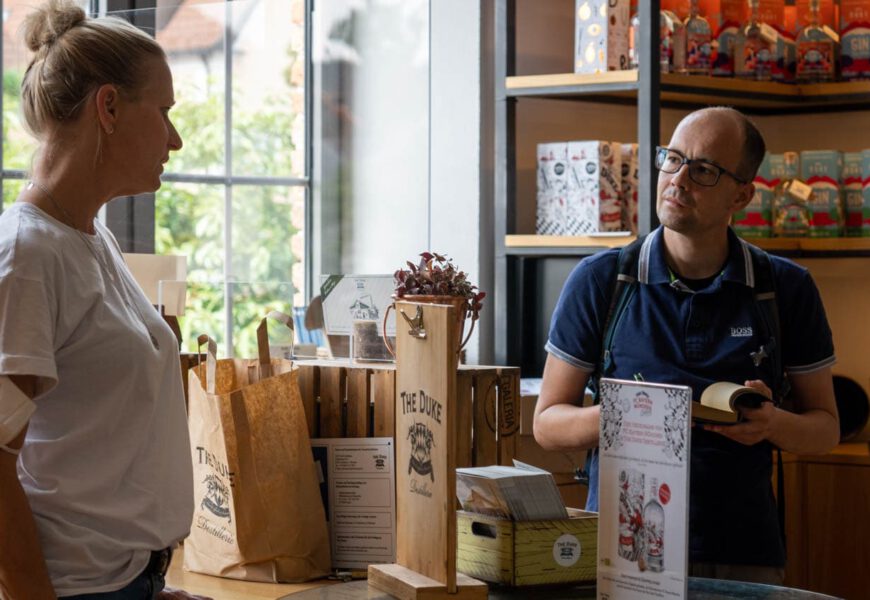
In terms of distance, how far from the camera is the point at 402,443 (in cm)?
182

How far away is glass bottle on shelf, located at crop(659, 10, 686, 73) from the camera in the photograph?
134 inches

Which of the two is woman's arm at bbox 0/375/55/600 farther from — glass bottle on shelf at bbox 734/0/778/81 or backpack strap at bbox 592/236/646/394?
glass bottle on shelf at bbox 734/0/778/81

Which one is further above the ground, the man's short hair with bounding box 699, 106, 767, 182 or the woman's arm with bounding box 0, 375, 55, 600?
the man's short hair with bounding box 699, 106, 767, 182

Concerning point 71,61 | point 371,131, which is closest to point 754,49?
point 371,131

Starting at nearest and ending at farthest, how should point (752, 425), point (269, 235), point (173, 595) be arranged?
point (173, 595)
point (752, 425)
point (269, 235)

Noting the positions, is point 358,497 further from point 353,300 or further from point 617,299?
point 617,299

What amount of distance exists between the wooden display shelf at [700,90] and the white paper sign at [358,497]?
1417 mm

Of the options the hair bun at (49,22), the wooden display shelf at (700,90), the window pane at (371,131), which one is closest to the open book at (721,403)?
the hair bun at (49,22)

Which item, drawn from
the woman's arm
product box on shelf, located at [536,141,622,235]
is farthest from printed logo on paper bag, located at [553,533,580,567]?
product box on shelf, located at [536,141,622,235]

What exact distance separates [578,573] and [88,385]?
804 mm

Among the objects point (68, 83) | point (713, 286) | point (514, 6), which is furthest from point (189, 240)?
point (68, 83)

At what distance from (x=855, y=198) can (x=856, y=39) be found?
497 mm

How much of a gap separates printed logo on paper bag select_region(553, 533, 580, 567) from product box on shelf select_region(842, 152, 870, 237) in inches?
86.5

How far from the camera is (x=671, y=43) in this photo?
134 inches
